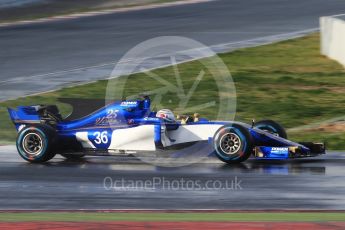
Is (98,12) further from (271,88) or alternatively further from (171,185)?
(171,185)

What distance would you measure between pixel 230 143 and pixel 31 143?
2888 millimetres

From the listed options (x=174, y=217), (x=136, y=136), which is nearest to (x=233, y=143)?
(x=136, y=136)

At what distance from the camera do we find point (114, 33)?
95.5 feet

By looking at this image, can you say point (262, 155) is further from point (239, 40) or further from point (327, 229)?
point (239, 40)

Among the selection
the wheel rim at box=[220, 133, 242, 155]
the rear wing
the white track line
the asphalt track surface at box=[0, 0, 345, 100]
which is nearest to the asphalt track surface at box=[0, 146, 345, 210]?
the wheel rim at box=[220, 133, 242, 155]

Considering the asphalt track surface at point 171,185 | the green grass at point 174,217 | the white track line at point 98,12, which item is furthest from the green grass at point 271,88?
the white track line at point 98,12

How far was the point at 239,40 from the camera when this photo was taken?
2802 centimetres

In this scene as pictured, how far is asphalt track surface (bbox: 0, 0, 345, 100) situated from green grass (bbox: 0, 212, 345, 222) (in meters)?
10.9

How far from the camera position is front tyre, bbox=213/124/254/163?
43.0 feet

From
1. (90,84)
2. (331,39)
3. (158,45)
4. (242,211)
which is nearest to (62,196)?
(242,211)

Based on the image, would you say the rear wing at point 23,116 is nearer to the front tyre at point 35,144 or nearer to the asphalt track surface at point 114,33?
the front tyre at point 35,144

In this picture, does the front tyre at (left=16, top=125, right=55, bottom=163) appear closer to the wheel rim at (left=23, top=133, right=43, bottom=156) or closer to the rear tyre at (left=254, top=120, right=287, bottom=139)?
the wheel rim at (left=23, top=133, right=43, bottom=156)

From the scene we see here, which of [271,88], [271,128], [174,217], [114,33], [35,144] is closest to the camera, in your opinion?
[174,217]

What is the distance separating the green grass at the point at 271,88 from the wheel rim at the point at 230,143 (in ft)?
9.91
